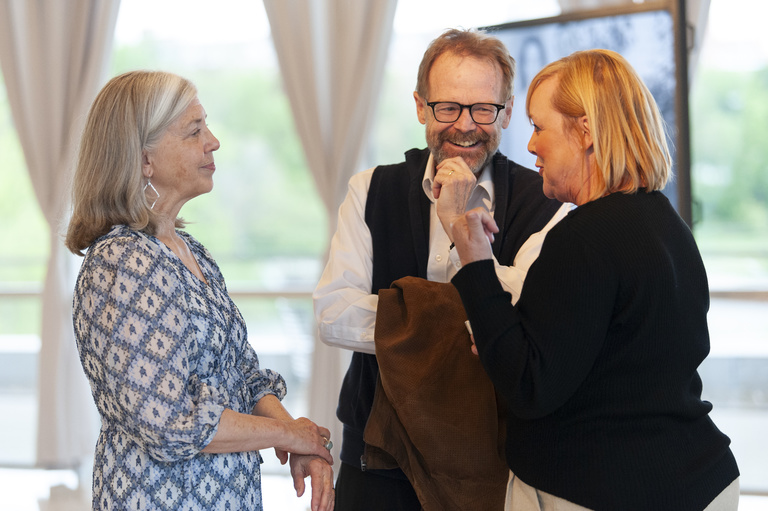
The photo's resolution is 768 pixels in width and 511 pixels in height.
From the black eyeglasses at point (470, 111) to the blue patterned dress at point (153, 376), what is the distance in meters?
0.86

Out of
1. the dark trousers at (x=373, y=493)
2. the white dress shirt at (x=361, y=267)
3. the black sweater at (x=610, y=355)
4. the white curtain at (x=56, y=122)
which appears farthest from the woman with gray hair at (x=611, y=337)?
the white curtain at (x=56, y=122)

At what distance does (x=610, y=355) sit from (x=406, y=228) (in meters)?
0.91

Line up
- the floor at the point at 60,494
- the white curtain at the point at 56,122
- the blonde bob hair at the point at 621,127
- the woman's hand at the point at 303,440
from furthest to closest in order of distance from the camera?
the white curtain at the point at 56,122 < the floor at the point at 60,494 < the woman's hand at the point at 303,440 < the blonde bob hair at the point at 621,127

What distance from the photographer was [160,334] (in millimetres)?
1551

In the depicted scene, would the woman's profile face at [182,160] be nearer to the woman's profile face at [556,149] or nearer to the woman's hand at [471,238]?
the woman's hand at [471,238]

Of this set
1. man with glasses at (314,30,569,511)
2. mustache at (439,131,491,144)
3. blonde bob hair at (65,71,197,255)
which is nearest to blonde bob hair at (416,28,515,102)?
man with glasses at (314,30,569,511)

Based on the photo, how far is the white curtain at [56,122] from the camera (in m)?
4.81

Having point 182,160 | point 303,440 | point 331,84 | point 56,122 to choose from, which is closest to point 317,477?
point 303,440

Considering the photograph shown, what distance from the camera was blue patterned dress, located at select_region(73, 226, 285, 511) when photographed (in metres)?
1.53

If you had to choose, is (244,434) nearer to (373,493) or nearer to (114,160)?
(373,493)

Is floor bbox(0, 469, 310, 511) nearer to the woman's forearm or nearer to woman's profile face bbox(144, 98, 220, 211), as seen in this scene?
the woman's forearm

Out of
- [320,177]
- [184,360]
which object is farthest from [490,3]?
[184,360]

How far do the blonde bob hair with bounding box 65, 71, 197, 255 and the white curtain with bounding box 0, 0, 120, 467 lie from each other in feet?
10.9

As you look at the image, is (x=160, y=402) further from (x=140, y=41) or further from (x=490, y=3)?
(x=140, y=41)
